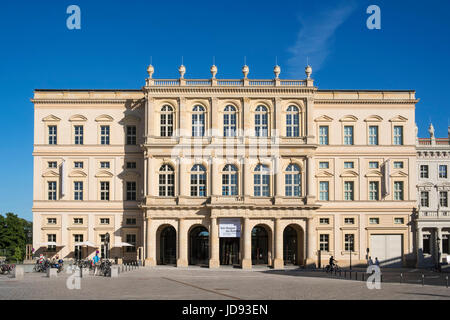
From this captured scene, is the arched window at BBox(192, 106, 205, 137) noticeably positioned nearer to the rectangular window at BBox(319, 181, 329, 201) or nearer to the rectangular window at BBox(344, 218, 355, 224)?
the rectangular window at BBox(319, 181, 329, 201)

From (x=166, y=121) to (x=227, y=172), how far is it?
341 inches

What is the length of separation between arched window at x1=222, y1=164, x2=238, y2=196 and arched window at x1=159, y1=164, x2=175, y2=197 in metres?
5.47

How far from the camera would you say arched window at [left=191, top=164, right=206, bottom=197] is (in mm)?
62000

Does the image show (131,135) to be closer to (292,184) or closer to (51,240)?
(51,240)

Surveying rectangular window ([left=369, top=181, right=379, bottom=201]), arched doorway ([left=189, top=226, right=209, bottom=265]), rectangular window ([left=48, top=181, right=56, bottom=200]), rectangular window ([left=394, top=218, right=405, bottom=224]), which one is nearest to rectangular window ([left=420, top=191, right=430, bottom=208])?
rectangular window ([left=394, top=218, right=405, bottom=224])

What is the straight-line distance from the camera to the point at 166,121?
62969 millimetres

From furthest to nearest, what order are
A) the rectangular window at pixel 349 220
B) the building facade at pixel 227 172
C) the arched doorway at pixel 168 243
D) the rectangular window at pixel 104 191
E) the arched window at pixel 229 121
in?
the rectangular window at pixel 104 191 < the rectangular window at pixel 349 220 < the arched doorway at pixel 168 243 < the arched window at pixel 229 121 < the building facade at pixel 227 172

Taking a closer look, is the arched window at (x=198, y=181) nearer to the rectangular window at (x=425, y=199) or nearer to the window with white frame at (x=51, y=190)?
the window with white frame at (x=51, y=190)

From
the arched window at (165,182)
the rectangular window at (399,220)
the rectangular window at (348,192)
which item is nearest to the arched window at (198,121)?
the arched window at (165,182)

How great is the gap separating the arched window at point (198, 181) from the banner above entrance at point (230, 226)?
3.67 meters

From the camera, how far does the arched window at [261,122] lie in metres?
63.0
